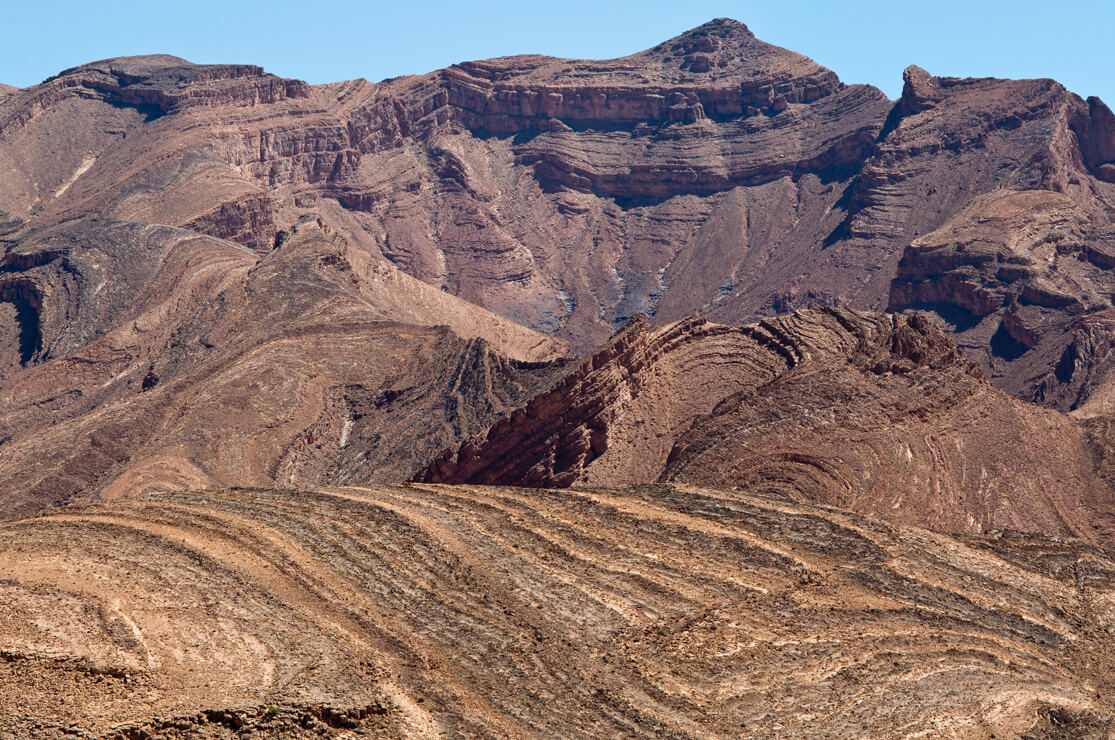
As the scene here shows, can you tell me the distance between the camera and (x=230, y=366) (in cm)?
7200

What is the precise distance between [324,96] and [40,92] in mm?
35440

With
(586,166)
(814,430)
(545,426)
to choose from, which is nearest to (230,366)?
(545,426)

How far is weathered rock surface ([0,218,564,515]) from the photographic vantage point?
6341 cm

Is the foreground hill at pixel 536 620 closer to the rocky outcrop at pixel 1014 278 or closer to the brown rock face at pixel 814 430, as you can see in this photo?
the brown rock face at pixel 814 430

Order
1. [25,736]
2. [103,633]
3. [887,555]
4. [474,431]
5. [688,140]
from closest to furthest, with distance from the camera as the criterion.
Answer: [25,736], [103,633], [887,555], [474,431], [688,140]

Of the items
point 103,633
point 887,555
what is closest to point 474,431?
point 887,555

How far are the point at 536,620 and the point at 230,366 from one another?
49613mm

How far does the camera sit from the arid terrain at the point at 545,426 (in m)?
23.7

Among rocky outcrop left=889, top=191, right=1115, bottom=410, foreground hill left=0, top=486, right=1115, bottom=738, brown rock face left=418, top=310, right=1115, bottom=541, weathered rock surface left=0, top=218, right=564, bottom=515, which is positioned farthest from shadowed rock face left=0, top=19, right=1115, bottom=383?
foreground hill left=0, top=486, right=1115, bottom=738

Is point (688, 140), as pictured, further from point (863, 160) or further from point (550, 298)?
point (550, 298)

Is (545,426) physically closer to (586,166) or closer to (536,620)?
(536,620)

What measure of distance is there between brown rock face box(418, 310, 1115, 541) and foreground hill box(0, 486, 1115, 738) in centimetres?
809

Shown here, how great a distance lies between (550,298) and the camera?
504 ft

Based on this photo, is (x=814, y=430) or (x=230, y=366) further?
(x=230, y=366)
